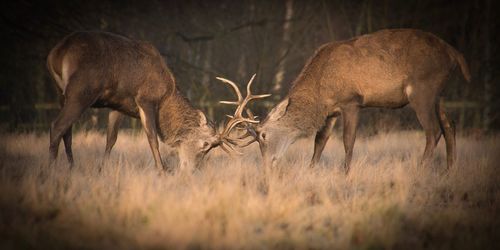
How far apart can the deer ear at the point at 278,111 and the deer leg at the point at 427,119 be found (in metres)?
1.80

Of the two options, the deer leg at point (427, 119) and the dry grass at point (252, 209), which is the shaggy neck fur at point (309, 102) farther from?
the deer leg at point (427, 119)

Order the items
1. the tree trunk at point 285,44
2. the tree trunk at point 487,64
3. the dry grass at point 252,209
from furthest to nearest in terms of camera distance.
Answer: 1. the tree trunk at point 285,44
2. the tree trunk at point 487,64
3. the dry grass at point 252,209

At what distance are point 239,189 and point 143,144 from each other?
5079 millimetres

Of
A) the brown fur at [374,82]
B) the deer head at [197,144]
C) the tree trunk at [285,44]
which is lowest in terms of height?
the deer head at [197,144]

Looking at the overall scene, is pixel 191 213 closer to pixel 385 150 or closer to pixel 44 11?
pixel 385 150

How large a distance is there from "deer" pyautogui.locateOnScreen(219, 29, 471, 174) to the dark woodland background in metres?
5.38

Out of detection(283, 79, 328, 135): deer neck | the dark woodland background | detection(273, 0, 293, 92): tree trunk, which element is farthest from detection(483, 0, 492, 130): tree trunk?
detection(283, 79, 328, 135): deer neck

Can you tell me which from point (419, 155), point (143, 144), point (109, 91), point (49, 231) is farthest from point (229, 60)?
point (49, 231)

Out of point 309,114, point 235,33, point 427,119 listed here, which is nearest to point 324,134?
point 309,114

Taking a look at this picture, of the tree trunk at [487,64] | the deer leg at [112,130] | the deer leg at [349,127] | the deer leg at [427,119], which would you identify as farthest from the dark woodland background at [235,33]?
the deer leg at [349,127]

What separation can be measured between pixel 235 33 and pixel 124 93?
10.3 m

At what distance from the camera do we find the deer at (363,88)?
7.86 metres

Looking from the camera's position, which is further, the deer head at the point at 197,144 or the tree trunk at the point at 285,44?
the tree trunk at the point at 285,44

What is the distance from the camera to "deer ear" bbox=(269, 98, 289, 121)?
26.1 ft
